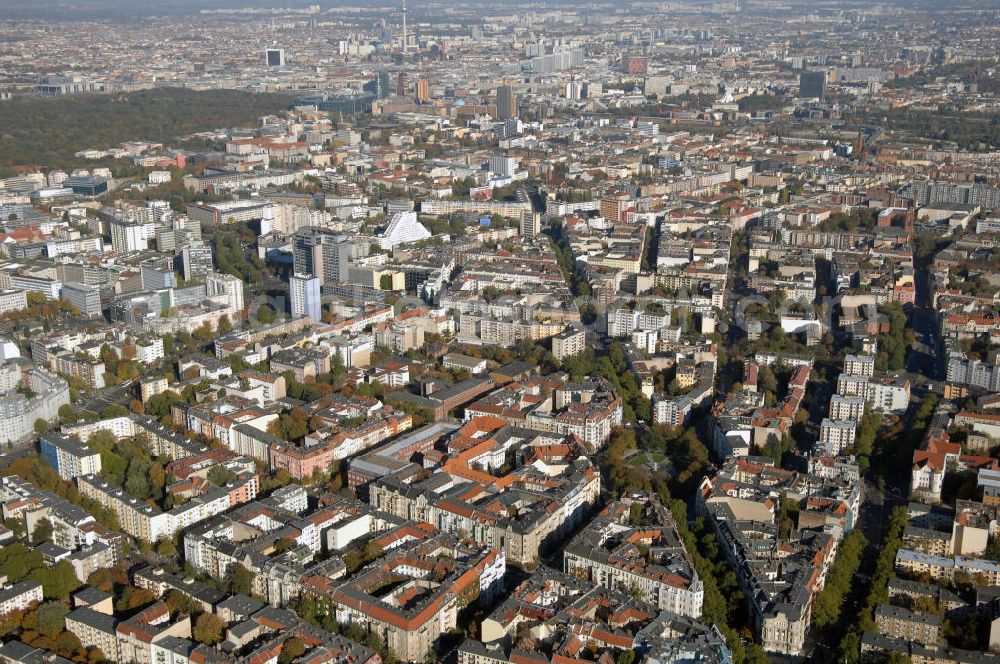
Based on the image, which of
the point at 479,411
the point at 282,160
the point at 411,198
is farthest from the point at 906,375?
the point at 282,160

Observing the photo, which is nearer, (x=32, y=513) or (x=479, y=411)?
(x=32, y=513)

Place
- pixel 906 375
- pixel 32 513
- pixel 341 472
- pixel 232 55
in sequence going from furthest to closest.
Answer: pixel 232 55, pixel 906 375, pixel 341 472, pixel 32 513

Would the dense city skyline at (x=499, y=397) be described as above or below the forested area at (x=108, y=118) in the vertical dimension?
below

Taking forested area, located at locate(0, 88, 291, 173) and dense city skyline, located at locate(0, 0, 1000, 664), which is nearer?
dense city skyline, located at locate(0, 0, 1000, 664)

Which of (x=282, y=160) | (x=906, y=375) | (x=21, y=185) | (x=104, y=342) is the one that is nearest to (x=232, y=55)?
(x=282, y=160)

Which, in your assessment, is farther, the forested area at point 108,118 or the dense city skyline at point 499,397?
the forested area at point 108,118

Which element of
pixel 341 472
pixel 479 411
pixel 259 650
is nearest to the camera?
pixel 259 650

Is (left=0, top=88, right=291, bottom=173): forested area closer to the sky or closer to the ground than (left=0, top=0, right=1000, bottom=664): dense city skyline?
closer to the sky

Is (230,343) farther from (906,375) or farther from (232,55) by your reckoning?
(232,55)

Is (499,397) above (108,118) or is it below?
below

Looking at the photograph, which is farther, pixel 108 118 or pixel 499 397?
pixel 108 118
